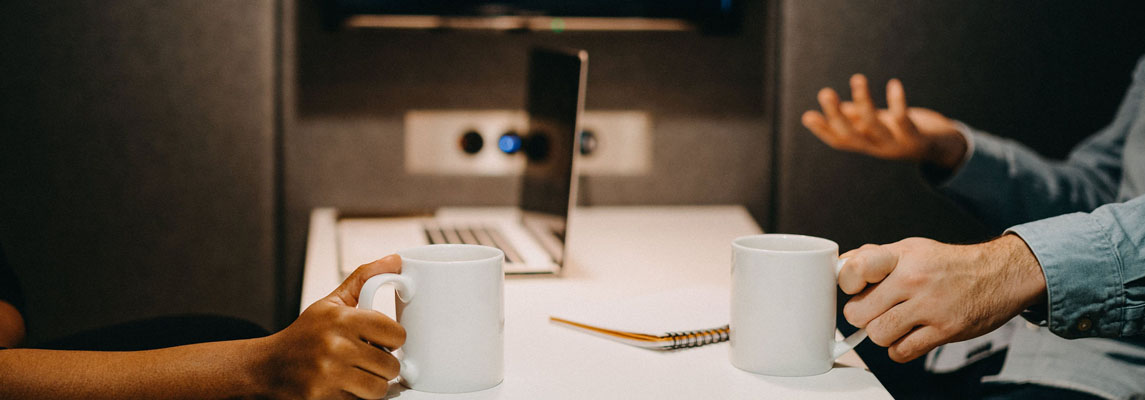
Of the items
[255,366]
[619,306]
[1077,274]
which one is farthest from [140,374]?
[1077,274]

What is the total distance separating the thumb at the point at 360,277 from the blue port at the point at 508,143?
970 mm

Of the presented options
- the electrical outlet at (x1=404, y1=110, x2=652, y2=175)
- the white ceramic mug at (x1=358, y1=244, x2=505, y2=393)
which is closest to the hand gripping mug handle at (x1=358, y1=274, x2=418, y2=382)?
the white ceramic mug at (x1=358, y1=244, x2=505, y2=393)

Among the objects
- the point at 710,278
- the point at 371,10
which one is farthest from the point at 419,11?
the point at 710,278

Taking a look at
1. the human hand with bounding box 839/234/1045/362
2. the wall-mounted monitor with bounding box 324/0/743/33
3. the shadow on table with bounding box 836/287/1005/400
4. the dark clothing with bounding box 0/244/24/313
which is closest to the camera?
the human hand with bounding box 839/234/1045/362

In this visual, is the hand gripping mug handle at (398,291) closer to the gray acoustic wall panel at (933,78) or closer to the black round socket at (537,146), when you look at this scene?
the black round socket at (537,146)

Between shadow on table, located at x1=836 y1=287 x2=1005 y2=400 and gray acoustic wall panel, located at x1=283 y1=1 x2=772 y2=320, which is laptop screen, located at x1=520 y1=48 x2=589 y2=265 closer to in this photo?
gray acoustic wall panel, located at x1=283 y1=1 x2=772 y2=320

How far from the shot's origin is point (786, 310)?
0.68m

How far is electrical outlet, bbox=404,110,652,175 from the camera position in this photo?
5.32 ft

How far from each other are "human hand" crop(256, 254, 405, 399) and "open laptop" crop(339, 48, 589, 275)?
412 mm

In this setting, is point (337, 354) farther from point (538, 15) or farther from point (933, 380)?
point (538, 15)

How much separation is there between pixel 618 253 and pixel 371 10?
64 centimetres

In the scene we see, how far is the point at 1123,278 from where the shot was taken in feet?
2.59

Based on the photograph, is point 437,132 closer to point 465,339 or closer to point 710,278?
point 710,278

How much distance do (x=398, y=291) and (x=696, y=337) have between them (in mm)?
278
